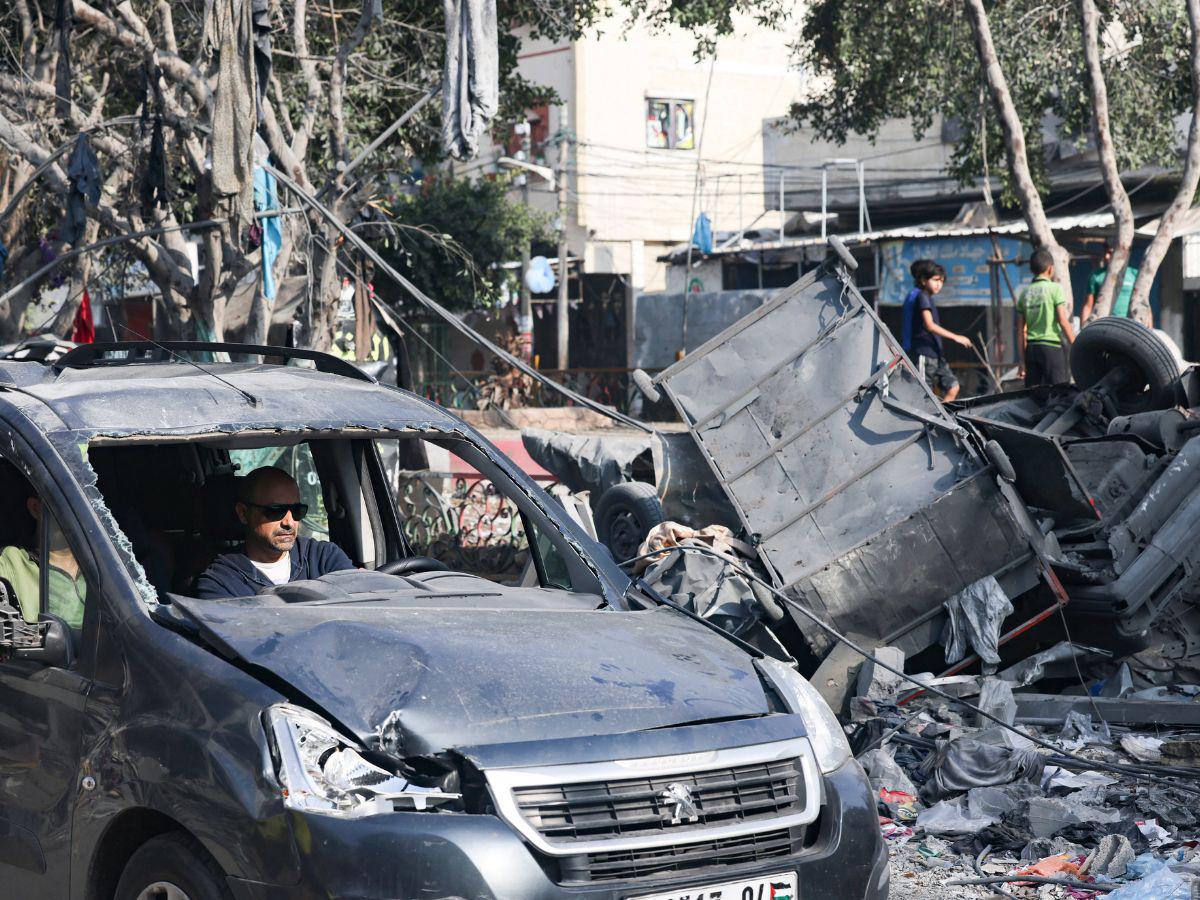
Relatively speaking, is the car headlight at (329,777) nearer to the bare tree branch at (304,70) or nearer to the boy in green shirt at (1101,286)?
the bare tree branch at (304,70)

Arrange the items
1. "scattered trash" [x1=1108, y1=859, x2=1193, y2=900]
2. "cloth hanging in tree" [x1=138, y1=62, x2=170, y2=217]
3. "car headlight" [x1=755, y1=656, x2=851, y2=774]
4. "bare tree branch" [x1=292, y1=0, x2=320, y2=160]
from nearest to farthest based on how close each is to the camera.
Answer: "car headlight" [x1=755, y1=656, x2=851, y2=774] < "scattered trash" [x1=1108, y1=859, x2=1193, y2=900] < "cloth hanging in tree" [x1=138, y1=62, x2=170, y2=217] < "bare tree branch" [x1=292, y1=0, x2=320, y2=160]

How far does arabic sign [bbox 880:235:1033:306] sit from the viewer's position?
26.1 m

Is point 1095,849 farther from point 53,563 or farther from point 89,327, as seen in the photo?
point 89,327

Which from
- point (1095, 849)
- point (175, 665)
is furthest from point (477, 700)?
point (1095, 849)

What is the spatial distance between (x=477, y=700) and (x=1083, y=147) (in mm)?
28091

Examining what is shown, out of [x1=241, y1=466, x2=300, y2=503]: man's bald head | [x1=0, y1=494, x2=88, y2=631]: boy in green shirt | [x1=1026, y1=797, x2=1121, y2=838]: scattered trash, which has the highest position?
[x1=241, y1=466, x2=300, y2=503]: man's bald head

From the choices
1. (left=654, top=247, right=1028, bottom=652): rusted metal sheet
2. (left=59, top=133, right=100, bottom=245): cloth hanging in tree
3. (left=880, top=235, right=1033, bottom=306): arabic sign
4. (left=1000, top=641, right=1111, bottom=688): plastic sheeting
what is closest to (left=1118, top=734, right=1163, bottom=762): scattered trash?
(left=1000, top=641, right=1111, bottom=688): plastic sheeting

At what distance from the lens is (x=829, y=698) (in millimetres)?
7207

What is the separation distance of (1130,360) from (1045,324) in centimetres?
235

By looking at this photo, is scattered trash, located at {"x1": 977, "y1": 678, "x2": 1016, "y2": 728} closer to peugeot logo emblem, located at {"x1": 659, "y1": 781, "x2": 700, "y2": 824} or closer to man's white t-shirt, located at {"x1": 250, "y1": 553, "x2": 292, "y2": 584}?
man's white t-shirt, located at {"x1": 250, "y1": 553, "x2": 292, "y2": 584}

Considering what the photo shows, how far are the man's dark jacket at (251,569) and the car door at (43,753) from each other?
1.61 feet

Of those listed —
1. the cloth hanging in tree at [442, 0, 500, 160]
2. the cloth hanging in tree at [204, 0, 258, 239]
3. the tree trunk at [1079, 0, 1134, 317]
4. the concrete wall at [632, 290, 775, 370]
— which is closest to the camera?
the cloth hanging in tree at [204, 0, 258, 239]

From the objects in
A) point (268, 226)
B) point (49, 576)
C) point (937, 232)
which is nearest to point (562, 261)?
point (937, 232)

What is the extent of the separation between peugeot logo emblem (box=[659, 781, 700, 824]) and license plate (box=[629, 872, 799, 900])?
0.15 meters
